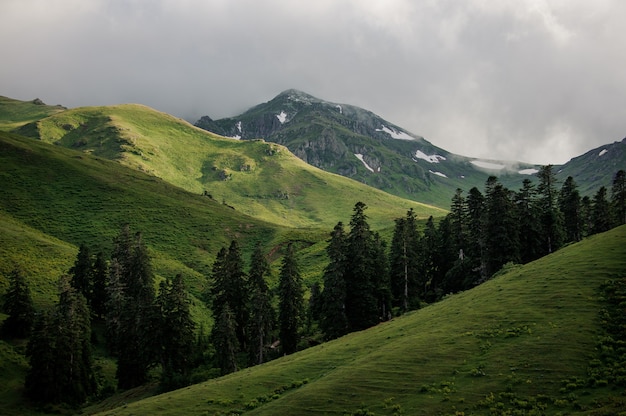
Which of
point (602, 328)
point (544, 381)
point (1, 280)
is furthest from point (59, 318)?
point (602, 328)

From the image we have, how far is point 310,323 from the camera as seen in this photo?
2985 inches

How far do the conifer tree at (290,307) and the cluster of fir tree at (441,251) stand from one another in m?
4.18

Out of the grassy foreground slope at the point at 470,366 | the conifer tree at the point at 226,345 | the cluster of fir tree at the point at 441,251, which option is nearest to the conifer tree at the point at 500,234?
the cluster of fir tree at the point at 441,251

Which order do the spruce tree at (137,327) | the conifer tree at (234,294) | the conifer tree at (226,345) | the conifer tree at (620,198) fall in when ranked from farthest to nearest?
the conifer tree at (620,198) → the conifer tree at (234,294) → the spruce tree at (137,327) → the conifer tree at (226,345)

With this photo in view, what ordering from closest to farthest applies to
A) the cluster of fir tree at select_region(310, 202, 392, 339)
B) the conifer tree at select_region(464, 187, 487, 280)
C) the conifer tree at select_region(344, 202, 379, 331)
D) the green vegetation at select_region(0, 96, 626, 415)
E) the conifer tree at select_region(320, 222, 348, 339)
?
1. the green vegetation at select_region(0, 96, 626, 415)
2. the conifer tree at select_region(320, 222, 348, 339)
3. the cluster of fir tree at select_region(310, 202, 392, 339)
4. the conifer tree at select_region(344, 202, 379, 331)
5. the conifer tree at select_region(464, 187, 487, 280)

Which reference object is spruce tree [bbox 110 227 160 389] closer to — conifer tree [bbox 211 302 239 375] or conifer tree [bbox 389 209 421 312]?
conifer tree [bbox 211 302 239 375]

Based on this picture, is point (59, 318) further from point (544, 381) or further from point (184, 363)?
point (544, 381)

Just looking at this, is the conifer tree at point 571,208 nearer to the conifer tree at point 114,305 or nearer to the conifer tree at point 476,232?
the conifer tree at point 476,232

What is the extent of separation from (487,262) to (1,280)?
8448 centimetres

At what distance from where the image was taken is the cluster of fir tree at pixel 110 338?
5269cm

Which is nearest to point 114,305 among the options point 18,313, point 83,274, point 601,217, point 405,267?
point 18,313

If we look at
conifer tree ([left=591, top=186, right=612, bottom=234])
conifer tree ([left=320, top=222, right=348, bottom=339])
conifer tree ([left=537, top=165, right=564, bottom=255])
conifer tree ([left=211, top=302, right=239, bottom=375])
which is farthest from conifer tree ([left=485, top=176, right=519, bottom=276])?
conifer tree ([left=211, top=302, right=239, bottom=375])

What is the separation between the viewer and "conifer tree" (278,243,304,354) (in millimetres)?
60938

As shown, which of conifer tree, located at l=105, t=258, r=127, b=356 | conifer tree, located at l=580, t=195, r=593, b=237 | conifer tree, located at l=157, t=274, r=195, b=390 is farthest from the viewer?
conifer tree, located at l=580, t=195, r=593, b=237
